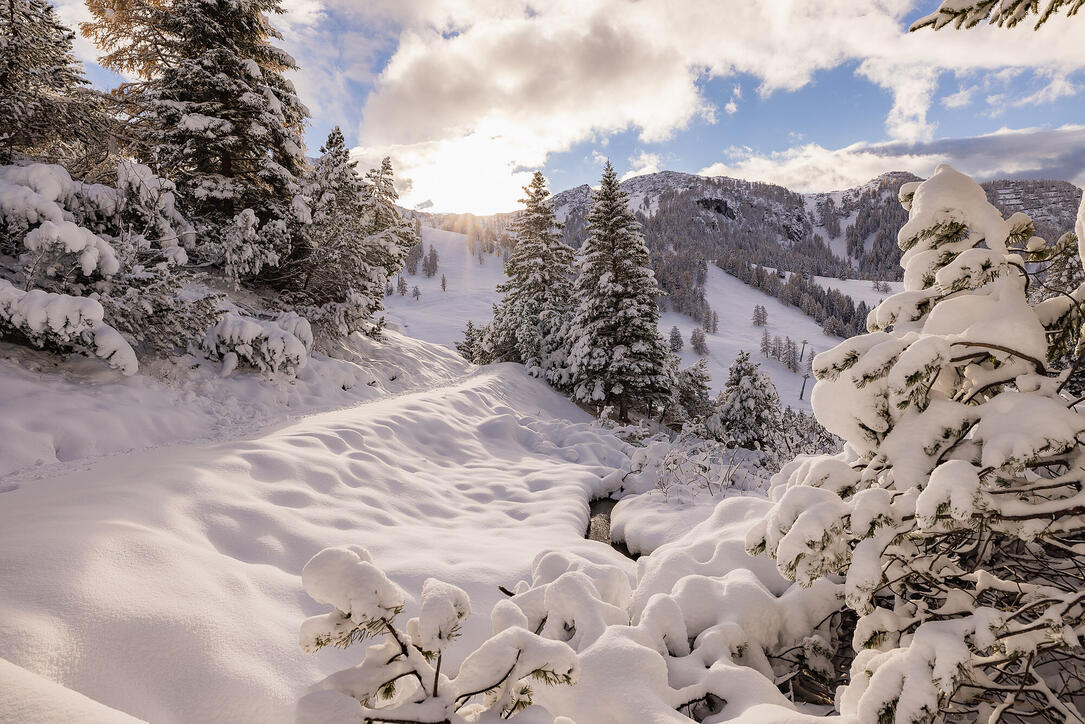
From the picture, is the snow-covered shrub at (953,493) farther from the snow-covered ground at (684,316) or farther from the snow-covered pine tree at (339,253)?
the snow-covered ground at (684,316)

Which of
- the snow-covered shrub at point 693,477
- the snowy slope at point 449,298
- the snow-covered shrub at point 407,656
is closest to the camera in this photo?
the snow-covered shrub at point 407,656

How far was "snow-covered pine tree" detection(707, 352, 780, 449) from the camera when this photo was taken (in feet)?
61.0

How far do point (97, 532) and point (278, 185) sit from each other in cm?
1130

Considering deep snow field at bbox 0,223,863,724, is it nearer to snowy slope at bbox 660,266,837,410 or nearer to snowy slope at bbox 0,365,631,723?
snowy slope at bbox 0,365,631,723

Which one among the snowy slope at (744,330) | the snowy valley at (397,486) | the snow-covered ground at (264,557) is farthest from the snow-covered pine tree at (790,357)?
the snow-covered ground at (264,557)

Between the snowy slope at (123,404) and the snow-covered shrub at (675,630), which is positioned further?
the snowy slope at (123,404)

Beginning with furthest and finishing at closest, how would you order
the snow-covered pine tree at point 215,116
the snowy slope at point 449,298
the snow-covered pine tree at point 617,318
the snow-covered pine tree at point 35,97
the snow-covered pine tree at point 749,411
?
the snowy slope at point 449,298 → the snow-covered pine tree at point 749,411 → the snow-covered pine tree at point 617,318 → the snow-covered pine tree at point 215,116 → the snow-covered pine tree at point 35,97

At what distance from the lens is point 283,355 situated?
817 centimetres

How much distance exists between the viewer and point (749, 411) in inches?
739

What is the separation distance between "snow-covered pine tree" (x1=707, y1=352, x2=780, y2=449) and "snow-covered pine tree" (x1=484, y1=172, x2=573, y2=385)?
296 inches

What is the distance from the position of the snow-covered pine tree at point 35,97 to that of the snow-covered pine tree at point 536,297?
13980 mm

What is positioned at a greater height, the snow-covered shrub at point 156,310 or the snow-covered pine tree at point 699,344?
the snow-covered shrub at point 156,310

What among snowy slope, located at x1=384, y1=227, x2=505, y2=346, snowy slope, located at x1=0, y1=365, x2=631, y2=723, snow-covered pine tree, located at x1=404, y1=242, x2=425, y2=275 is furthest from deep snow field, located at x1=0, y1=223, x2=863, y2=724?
snow-covered pine tree, located at x1=404, y1=242, x2=425, y2=275

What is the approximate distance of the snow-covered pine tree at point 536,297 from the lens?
19.1 metres
